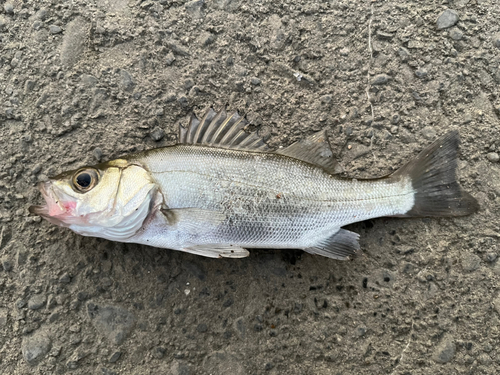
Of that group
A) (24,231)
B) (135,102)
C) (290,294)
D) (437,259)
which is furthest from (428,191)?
(24,231)

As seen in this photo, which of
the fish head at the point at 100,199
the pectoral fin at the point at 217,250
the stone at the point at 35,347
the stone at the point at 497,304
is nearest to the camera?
the fish head at the point at 100,199

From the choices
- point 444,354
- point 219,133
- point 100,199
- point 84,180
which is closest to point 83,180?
point 84,180

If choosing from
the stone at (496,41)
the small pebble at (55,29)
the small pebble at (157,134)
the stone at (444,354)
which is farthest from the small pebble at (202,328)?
the stone at (496,41)

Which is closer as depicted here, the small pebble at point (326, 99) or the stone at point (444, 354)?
the stone at point (444, 354)

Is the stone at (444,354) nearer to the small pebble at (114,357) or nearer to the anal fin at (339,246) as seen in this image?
the anal fin at (339,246)

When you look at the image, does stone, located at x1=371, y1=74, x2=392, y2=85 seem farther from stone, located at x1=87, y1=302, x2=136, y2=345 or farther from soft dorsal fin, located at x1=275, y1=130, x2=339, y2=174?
stone, located at x1=87, y1=302, x2=136, y2=345

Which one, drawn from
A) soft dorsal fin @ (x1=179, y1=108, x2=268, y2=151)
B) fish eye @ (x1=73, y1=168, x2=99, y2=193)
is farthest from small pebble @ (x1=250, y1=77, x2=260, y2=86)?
fish eye @ (x1=73, y1=168, x2=99, y2=193)
